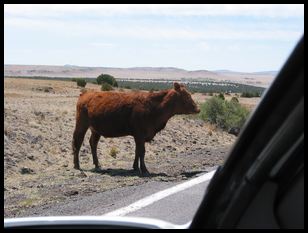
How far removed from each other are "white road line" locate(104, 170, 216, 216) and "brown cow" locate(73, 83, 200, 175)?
3.84 meters

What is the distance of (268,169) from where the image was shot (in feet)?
6.79

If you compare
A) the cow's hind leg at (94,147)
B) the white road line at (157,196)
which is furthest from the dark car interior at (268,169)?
the cow's hind leg at (94,147)

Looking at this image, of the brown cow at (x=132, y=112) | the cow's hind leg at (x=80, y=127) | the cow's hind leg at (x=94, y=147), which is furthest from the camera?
the cow's hind leg at (x=80, y=127)

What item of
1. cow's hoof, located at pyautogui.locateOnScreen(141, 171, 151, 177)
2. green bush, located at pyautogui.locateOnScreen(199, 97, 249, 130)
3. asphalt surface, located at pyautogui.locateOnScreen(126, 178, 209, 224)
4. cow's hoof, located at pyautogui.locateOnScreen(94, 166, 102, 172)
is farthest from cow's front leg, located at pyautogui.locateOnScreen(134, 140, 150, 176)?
green bush, located at pyautogui.locateOnScreen(199, 97, 249, 130)

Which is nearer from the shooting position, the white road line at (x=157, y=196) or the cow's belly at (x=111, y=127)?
the white road line at (x=157, y=196)

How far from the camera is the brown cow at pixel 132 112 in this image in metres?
17.4

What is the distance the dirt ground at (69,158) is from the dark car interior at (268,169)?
8.94 meters

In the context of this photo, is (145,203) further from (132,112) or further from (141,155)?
(132,112)

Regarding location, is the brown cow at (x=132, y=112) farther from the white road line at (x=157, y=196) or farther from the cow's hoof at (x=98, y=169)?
the white road line at (x=157, y=196)

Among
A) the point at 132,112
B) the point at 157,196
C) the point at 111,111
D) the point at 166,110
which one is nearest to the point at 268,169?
the point at 157,196

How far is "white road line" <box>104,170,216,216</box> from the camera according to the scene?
9.75m

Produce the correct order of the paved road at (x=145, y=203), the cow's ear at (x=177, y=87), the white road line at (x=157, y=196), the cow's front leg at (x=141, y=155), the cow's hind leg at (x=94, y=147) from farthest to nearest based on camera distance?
the cow's ear at (x=177, y=87)
the cow's hind leg at (x=94, y=147)
the cow's front leg at (x=141, y=155)
the white road line at (x=157, y=196)
the paved road at (x=145, y=203)

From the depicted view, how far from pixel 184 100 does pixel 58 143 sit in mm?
5943
